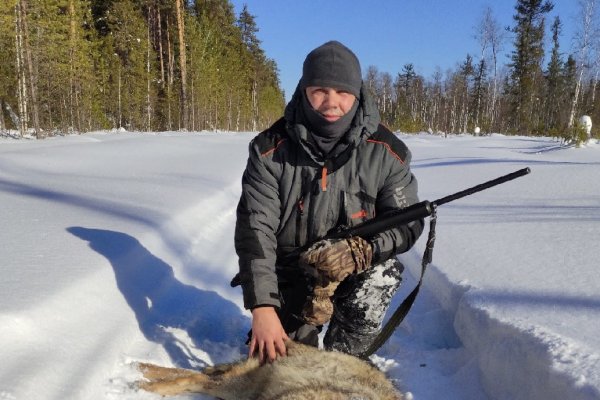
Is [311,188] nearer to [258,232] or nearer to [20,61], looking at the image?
[258,232]

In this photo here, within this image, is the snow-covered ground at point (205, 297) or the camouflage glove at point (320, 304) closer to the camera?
the snow-covered ground at point (205, 297)

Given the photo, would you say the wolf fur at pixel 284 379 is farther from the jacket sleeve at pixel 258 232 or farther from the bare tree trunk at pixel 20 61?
the bare tree trunk at pixel 20 61

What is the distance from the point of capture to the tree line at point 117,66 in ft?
56.0

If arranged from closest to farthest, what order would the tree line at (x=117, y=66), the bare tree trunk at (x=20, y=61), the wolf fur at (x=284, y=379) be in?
the wolf fur at (x=284, y=379) < the bare tree trunk at (x=20, y=61) < the tree line at (x=117, y=66)

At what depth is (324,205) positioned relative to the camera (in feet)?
7.71

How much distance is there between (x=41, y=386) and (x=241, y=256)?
976 mm

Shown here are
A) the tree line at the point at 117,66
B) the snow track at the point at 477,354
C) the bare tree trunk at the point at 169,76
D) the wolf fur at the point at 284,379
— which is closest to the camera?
the snow track at the point at 477,354

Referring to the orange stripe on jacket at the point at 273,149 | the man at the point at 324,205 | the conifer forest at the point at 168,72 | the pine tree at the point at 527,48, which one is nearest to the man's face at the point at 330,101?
the man at the point at 324,205

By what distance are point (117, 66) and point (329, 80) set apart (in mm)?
27681

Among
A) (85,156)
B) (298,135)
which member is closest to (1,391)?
(298,135)

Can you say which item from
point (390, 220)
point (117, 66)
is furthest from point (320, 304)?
point (117, 66)

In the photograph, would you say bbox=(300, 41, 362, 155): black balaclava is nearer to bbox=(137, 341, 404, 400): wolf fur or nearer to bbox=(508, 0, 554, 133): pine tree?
bbox=(137, 341, 404, 400): wolf fur

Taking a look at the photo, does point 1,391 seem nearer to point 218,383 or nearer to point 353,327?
point 218,383

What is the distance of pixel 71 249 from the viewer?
283cm
